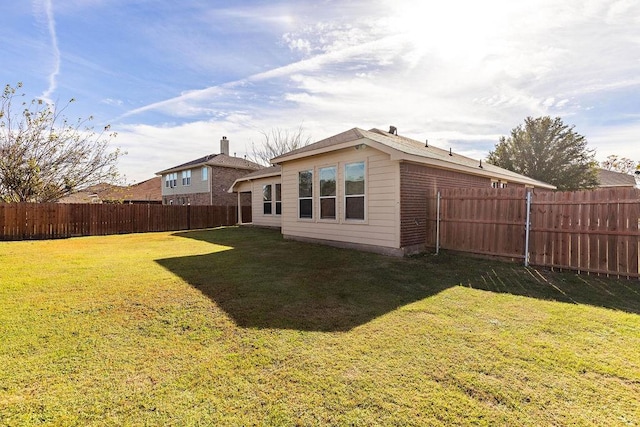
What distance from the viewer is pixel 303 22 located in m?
8.48

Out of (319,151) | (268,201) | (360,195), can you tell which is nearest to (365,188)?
(360,195)

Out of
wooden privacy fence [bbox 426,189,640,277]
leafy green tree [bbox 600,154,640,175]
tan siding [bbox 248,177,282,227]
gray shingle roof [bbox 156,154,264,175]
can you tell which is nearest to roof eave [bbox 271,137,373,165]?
wooden privacy fence [bbox 426,189,640,277]

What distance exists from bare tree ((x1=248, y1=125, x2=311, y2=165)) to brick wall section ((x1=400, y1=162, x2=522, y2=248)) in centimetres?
2564

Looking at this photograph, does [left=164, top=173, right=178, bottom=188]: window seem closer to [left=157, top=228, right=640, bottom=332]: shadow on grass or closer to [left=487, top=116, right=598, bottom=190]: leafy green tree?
[left=157, top=228, right=640, bottom=332]: shadow on grass

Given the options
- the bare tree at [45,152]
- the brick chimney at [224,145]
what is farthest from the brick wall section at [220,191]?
the bare tree at [45,152]

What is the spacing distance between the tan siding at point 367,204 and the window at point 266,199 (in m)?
5.81

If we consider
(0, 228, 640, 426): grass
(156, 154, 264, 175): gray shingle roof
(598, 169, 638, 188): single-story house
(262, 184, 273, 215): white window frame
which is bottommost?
(0, 228, 640, 426): grass

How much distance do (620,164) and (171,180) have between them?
2148 inches

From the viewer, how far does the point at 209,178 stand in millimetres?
25188

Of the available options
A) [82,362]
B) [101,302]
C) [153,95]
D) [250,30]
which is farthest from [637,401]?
[153,95]

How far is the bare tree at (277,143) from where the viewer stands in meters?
33.3

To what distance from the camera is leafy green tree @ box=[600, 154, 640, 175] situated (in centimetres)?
3788

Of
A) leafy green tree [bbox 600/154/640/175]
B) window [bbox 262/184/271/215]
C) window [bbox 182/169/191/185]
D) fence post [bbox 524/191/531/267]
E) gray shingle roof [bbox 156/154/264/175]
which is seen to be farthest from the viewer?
leafy green tree [bbox 600/154/640/175]

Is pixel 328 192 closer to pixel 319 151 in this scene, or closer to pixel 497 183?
pixel 319 151
